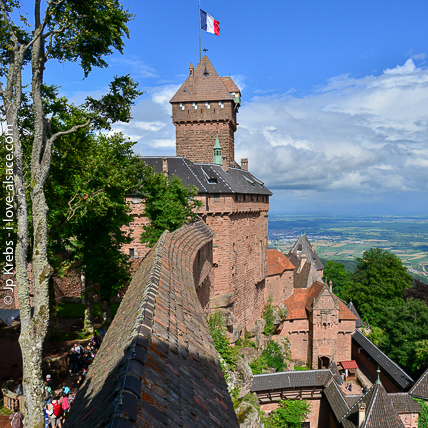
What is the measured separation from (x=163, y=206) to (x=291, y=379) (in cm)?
2317

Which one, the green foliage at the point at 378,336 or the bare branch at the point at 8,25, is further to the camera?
the green foliage at the point at 378,336

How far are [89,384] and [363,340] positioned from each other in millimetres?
46852

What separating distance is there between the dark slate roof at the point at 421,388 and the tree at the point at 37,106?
110 ft

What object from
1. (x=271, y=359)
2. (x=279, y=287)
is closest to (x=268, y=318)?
(x=271, y=359)

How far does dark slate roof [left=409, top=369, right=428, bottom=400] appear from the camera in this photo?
30267 millimetres

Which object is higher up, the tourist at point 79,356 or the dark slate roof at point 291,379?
the tourist at point 79,356

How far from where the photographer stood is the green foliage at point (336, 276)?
199 ft

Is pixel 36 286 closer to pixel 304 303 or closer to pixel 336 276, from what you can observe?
pixel 304 303

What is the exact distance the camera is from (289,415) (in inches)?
1176

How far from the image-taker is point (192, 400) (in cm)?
343

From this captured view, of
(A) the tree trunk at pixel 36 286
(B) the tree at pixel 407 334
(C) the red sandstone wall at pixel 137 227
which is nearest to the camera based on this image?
(A) the tree trunk at pixel 36 286

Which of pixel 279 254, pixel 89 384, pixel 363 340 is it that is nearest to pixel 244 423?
pixel 89 384

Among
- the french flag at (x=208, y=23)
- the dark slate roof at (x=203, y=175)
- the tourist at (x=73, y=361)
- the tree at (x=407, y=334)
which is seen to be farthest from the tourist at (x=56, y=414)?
the tree at (x=407, y=334)

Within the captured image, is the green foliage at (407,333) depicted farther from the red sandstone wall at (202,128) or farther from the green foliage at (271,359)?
the red sandstone wall at (202,128)
